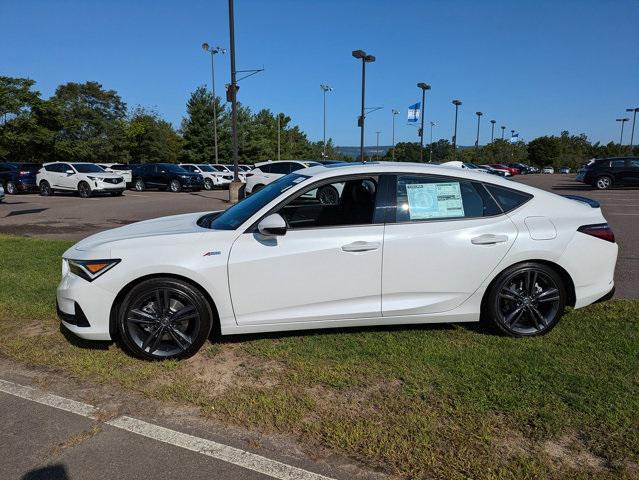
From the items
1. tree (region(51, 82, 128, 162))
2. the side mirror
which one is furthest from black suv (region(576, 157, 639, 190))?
tree (region(51, 82, 128, 162))

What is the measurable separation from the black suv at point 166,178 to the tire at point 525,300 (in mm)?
23700

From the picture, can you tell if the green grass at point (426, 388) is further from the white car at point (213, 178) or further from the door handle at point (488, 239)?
the white car at point (213, 178)

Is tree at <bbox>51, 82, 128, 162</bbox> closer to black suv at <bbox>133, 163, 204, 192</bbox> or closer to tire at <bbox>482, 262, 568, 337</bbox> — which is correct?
black suv at <bbox>133, 163, 204, 192</bbox>

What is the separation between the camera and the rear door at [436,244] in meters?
3.98

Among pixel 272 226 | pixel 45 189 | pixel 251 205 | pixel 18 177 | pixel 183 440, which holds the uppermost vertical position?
pixel 251 205

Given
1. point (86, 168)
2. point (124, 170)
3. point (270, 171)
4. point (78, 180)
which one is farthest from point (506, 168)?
point (78, 180)

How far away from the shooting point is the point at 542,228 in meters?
4.18

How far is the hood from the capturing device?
13.1ft

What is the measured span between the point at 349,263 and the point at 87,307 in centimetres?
203

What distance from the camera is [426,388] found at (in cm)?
340

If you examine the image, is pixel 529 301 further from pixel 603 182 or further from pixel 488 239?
pixel 603 182

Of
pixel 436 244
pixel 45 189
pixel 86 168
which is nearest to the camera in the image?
pixel 436 244

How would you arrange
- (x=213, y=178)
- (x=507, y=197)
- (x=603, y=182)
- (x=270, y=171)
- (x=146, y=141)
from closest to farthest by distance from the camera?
(x=507, y=197) → (x=270, y=171) → (x=603, y=182) → (x=213, y=178) → (x=146, y=141)

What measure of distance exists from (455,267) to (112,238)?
2799 mm
